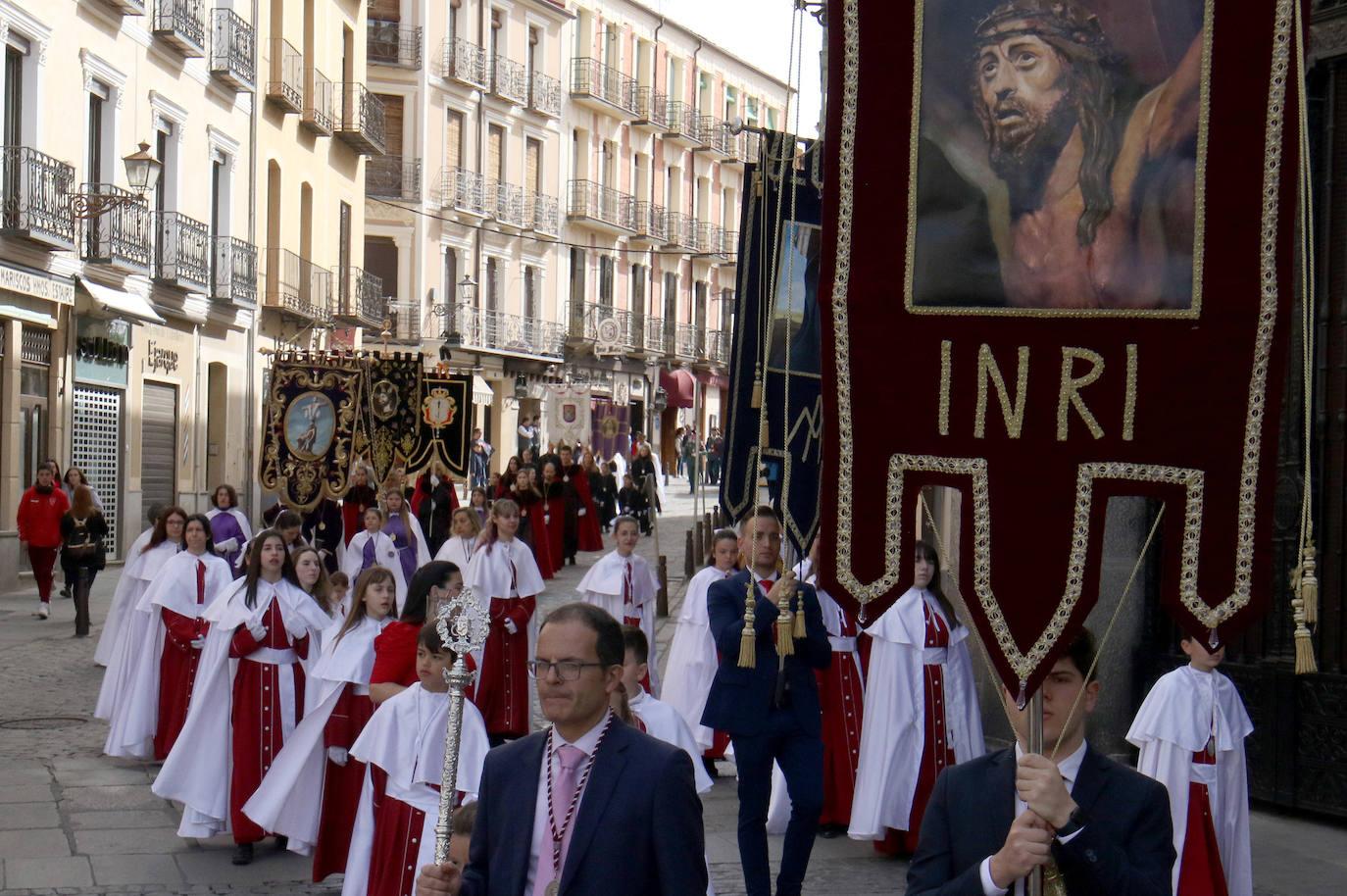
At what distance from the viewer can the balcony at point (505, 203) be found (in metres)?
52.1

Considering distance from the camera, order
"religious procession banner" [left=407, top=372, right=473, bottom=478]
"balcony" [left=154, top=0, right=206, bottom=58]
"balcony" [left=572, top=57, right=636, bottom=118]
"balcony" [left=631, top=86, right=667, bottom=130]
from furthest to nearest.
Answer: "balcony" [left=631, top=86, right=667, bottom=130] < "balcony" [left=572, top=57, right=636, bottom=118] < "balcony" [left=154, top=0, right=206, bottom=58] < "religious procession banner" [left=407, top=372, right=473, bottom=478]

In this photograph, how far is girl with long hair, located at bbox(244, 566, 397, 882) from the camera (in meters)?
8.70

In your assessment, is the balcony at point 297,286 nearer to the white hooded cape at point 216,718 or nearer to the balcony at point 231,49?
the balcony at point 231,49

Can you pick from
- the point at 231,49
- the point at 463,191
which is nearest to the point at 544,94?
the point at 463,191

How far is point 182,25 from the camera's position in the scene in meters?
28.7

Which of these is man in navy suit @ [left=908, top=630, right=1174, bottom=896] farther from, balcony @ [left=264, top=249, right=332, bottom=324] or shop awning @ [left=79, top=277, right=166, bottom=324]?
balcony @ [left=264, top=249, right=332, bottom=324]

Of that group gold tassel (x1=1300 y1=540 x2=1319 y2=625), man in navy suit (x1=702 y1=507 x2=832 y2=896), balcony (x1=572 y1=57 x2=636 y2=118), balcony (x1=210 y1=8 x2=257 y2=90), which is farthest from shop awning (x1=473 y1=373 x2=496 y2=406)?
gold tassel (x1=1300 y1=540 x2=1319 y2=625)

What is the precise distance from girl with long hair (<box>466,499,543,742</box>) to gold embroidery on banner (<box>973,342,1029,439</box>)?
8477 mm

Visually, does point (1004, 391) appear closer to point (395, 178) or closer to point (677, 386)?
point (395, 178)

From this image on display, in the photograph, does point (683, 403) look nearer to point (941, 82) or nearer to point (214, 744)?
point (214, 744)

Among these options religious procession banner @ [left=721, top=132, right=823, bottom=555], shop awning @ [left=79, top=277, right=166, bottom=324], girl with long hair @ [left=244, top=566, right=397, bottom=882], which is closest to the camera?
girl with long hair @ [left=244, top=566, right=397, bottom=882]

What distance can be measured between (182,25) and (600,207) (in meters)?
29.3

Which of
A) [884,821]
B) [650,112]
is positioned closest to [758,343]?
[884,821]

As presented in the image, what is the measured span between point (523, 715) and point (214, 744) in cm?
358
